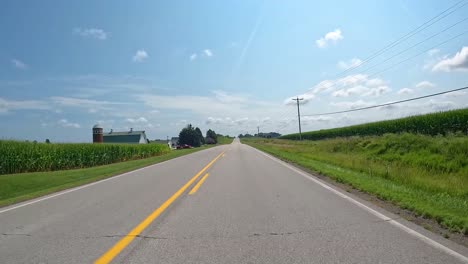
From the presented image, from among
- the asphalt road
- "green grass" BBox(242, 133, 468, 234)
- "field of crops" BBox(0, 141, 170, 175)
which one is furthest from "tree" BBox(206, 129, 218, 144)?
the asphalt road

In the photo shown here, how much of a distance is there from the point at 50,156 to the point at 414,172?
21553mm

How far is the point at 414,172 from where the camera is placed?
16719 millimetres

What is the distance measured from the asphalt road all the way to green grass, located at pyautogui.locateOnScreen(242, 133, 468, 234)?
0.92 metres

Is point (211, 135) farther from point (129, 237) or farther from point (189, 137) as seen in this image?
point (129, 237)

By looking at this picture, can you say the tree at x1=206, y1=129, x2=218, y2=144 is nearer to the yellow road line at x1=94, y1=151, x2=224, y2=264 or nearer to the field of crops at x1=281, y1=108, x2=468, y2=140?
the field of crops at x1=281, y1=108, x2=468, y2=140

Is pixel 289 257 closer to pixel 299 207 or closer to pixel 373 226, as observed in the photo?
pixel 373 226

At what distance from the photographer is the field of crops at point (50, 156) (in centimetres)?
2153

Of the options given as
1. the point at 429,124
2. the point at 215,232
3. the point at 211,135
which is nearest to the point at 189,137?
the point at 211,135

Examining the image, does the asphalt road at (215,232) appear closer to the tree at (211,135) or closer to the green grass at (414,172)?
the green grass at (414,172)

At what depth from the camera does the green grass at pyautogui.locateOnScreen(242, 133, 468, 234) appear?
311 inches

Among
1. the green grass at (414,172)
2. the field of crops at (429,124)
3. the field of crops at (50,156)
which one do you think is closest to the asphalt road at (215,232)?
the green grass at (414,172)

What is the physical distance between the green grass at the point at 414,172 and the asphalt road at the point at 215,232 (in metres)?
0.92

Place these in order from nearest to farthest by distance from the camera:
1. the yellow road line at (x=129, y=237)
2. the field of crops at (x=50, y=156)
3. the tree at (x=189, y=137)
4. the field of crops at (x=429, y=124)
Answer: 1. the yellow road line at (x=129, y=237)
2. the field of crops at (x=50, y=156)
3. the field of crops at (x=429, y=124)
4. the tree at (x=189, y=137)

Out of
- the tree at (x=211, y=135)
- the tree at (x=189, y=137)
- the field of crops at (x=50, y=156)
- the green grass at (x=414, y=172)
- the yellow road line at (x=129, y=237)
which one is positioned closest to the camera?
the yellow road line at (x=129, y=237)
